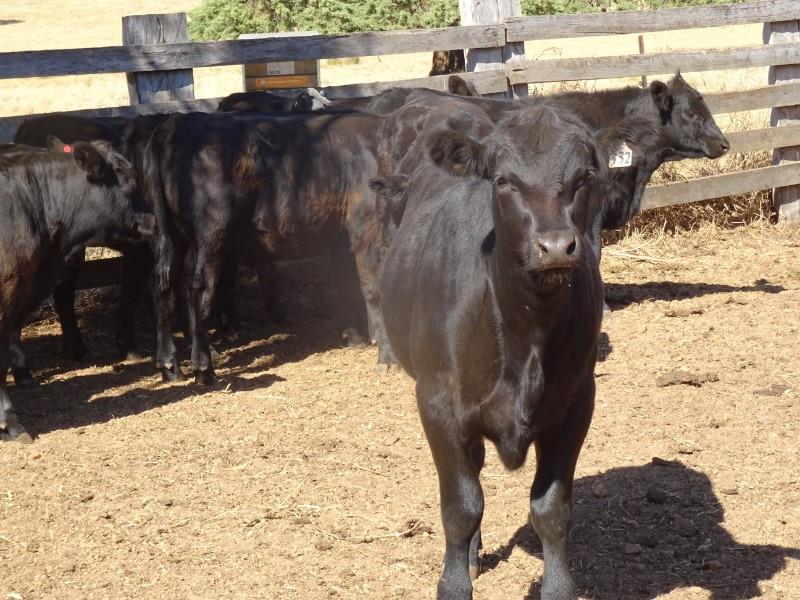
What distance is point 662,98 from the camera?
966 cm

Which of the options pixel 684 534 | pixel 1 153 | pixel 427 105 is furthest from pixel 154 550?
pixel 427 105

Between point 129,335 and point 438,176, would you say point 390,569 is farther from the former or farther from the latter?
point 129,335

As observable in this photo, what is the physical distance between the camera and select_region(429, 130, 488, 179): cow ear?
156 inches

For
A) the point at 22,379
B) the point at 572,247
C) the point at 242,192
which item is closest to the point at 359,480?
the point at 572,247

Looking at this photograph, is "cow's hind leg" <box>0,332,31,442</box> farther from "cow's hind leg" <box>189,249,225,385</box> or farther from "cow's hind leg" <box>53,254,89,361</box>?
"cow's hind leg" <box>53,254,89,361</box>

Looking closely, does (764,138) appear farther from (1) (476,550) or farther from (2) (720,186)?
(1) (476,550)

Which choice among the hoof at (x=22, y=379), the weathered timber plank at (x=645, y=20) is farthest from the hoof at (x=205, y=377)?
the weathered timber plank at (x=645, y=20)

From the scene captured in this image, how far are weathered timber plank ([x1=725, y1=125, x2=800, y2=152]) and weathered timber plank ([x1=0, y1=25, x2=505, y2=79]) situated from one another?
2819 mm

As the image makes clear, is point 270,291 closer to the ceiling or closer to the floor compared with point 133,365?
closer to the ceiling

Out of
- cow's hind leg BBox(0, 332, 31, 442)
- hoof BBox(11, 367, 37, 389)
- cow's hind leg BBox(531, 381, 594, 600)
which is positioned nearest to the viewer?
cow's hind leg BBox(531, 381, 594, 600)

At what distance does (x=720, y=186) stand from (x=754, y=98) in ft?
3.39

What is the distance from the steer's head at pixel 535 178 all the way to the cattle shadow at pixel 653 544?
1.67 m

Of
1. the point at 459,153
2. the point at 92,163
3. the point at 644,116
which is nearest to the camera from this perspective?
the point at 459,153

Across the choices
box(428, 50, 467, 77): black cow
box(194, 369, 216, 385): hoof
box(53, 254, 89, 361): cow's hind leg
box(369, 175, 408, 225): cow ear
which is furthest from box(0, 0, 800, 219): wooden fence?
box(428, 50, 467, 77): black cow
